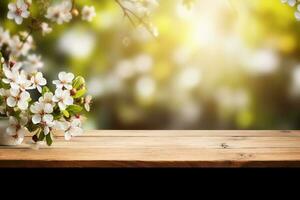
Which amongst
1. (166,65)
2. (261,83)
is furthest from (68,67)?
(261,83)

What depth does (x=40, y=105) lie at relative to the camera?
2207 mm

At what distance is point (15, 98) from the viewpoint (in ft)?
7.25

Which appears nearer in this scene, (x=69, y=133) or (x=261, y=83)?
(x=69, y=133)

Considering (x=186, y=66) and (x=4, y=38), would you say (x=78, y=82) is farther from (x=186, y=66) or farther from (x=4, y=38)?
(x=186, y=66)

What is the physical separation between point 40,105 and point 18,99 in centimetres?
9

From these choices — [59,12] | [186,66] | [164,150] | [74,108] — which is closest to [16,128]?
[74,108]

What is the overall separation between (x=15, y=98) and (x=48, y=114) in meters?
0.14

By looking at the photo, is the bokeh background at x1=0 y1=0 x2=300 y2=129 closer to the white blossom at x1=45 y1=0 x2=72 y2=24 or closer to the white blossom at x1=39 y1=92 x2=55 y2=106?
the white blossom at x1=45 y1=0 x2=72 y2=24

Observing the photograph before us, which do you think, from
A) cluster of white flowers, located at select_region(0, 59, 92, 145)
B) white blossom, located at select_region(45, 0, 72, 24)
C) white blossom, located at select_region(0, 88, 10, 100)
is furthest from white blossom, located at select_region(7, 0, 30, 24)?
white blossom, located at select_region(45, 0, 72, 24)
